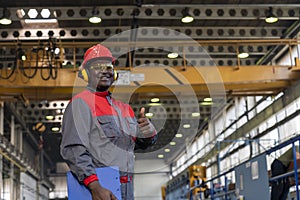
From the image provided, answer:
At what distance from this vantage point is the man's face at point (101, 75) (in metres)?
3.15

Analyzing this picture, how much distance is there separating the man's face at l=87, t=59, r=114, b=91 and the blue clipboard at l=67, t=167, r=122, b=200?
0.53 meters

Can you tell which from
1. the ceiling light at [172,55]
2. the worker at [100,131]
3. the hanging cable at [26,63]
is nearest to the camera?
the worker at [100,131]

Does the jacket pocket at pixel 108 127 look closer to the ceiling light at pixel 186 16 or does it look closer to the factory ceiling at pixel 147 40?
the factory ceiling at pixel 147 40

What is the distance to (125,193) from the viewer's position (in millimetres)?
3082

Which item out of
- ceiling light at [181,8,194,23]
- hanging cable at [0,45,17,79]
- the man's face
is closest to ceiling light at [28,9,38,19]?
hanging cable at [0,45,17,79]

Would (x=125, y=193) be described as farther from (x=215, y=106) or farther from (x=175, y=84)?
(x=215, y=106)

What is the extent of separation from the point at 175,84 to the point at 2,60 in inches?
256

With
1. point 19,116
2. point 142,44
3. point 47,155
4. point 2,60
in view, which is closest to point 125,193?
point 142,44

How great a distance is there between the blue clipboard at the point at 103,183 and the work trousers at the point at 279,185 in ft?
17.9

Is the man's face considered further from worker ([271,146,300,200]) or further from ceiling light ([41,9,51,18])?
ceiling light ([41,9,51,18])

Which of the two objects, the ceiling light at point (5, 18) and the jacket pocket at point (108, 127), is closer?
the jacket pocket at point (108, 127)

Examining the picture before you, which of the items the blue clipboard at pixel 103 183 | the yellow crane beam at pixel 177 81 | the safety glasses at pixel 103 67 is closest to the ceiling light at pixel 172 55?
the yellow crane beam at pixel 177 81

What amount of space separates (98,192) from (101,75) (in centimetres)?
Answer: 73

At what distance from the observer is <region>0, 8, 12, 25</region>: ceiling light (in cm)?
1298
